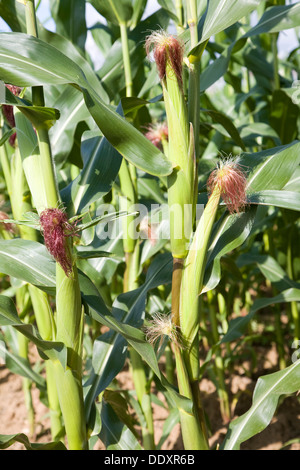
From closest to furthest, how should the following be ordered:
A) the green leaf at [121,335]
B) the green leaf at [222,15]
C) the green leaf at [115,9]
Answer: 1. the green leaf at [222,15]
2. the green leaf at [121,335]
3. the green leaf at [115,9]

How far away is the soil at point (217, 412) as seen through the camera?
2205mm

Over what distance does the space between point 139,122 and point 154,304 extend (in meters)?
0.82

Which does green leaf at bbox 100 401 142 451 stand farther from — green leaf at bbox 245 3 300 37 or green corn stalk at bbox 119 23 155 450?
green leaf at bbox 245 3 300 37

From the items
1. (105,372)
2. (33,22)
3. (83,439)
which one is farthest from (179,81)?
(83,439)

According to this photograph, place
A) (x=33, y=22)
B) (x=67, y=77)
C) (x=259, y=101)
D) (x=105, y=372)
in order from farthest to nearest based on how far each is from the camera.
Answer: (x=259, y=101) → (x=105, y=372) → (x=33, y=22) → (x=67, y=77)

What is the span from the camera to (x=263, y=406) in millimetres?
1324

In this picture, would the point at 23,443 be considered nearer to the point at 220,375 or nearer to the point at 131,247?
the point at 131,247

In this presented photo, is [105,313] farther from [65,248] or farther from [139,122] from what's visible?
[139,122]

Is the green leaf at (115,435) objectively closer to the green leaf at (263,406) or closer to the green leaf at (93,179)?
the green leaf at (263,406)

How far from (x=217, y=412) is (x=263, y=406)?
1.22 m

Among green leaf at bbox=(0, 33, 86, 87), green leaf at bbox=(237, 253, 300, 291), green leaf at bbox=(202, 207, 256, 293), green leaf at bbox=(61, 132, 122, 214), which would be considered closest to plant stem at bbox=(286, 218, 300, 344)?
green leaf at bbox=(237, 253, 300, 291)

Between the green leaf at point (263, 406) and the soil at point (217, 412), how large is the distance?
0.82 metres

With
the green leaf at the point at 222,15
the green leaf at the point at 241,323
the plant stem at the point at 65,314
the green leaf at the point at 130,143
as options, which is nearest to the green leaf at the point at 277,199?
the green leaf at the point at 130,143

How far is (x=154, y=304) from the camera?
2.20 m
